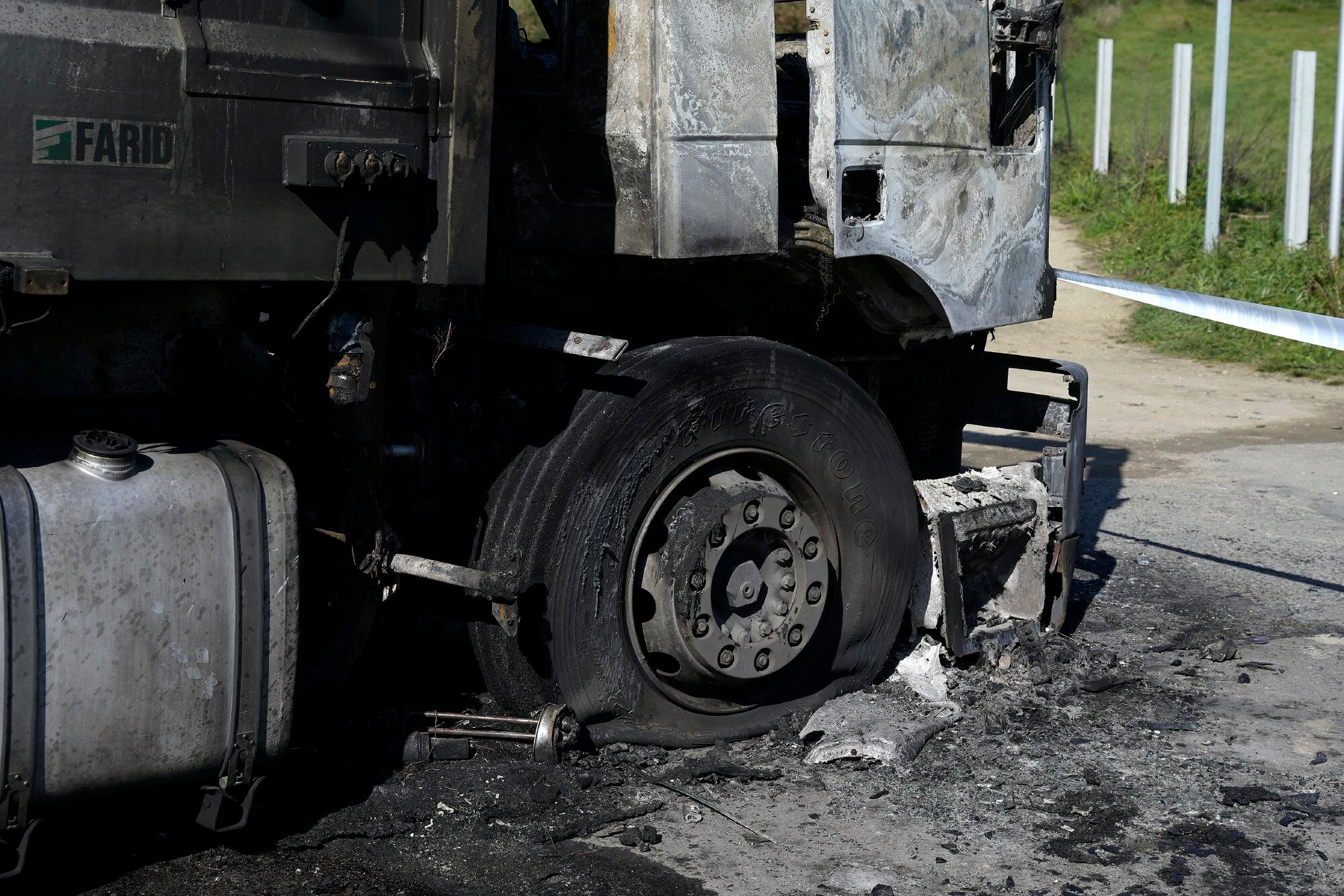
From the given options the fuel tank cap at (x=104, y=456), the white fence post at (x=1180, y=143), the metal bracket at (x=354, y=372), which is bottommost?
the fuel tank cap at (x=104, y=456)

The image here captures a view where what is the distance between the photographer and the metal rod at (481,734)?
373 cm

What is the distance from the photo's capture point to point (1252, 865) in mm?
3504

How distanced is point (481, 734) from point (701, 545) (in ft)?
2.40

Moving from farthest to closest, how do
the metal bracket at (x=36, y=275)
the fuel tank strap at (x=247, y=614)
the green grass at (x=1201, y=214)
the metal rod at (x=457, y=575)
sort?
the green grass at (x=1201, y=214) < the metal rod at (x=457, y=575) < the fuel tank strap at (x=247, y=614) < the metal bracket at (x=36, y=275)

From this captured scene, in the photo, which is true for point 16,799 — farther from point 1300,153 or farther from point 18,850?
point 1300,153

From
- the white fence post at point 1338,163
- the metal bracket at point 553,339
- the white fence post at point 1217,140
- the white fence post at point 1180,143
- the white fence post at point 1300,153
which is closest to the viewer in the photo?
the metal bracket at point 553,339

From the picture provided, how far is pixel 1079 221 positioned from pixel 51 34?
52.7 ft

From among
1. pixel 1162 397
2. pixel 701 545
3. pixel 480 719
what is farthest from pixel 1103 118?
pixel 480 719

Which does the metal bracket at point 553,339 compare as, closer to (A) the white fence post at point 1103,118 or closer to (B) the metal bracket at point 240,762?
(B) the metal bracket at point 240,762

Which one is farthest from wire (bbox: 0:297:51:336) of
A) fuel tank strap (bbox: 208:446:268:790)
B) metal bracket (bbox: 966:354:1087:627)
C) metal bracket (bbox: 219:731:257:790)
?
metal bracket (bbox: 966:354:1087:627)

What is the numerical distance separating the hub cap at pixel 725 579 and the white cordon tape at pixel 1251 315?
5.69 feet

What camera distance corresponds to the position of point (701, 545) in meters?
3.90

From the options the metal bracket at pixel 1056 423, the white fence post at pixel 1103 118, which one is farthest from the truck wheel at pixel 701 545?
the white fence post at pixel 1103 118

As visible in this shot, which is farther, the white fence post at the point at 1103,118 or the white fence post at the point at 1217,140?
the white fence post at the point at 1103,118
